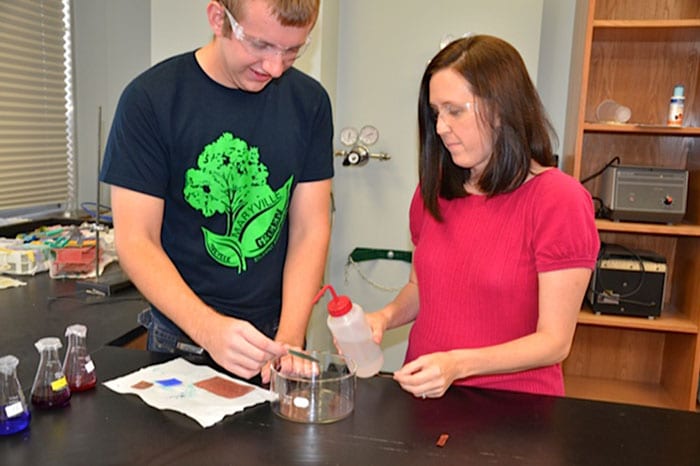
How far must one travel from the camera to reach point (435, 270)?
1.31m

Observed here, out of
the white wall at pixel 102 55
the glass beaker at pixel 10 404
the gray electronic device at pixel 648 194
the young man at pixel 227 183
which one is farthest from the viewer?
the white wall at pixel 102 55

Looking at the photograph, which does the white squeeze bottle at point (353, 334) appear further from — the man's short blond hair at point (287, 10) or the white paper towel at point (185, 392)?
the man's short blond hair at point (287, 10)

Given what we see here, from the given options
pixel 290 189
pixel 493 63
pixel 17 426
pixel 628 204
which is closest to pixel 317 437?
pixel 17 426

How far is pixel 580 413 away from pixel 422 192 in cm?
59

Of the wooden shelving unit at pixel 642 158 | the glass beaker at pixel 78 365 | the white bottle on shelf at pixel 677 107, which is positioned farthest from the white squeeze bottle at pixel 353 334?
the white bottle on shelf at pixel 677 107

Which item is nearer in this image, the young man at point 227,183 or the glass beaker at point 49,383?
the glass beaker at point 49,383

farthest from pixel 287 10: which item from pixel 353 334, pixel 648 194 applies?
pixel 648 194

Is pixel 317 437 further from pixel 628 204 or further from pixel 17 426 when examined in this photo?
pixel 628 204

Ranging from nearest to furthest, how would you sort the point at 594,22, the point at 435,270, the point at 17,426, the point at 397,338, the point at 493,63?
the point at 17,426, the point at 493,63, the point at 435,270, the point at 594,22, the point at 397,338

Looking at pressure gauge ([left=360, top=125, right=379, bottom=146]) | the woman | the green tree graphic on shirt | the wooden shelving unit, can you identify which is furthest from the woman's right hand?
pressure gauge ([left=360, top=125, right=379, bottom=146])

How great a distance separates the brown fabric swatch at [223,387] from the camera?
1.05m

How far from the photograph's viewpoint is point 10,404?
90 cm

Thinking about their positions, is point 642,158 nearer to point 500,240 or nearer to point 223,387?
point 500,240

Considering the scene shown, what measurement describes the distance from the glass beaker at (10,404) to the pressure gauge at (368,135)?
2.14 m
